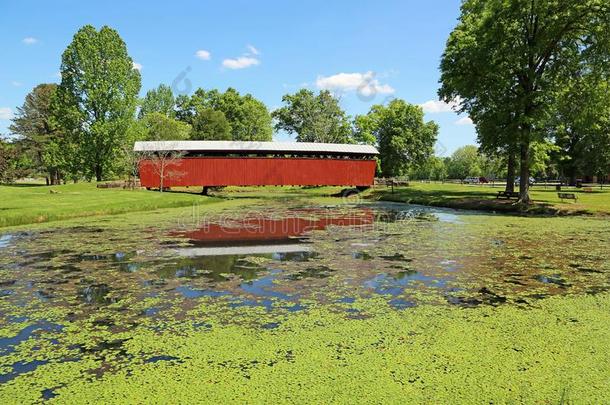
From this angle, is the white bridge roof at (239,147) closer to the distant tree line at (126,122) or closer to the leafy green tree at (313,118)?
the distant tree line at (126,122)

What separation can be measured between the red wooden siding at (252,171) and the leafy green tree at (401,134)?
23.6 m

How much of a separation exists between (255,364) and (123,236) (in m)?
11.6

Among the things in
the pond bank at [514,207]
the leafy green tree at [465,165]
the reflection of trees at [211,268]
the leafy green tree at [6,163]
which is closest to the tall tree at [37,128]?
the leafy green tree at [6,163]

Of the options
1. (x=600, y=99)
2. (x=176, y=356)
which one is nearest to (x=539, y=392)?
(x=176, y=356)

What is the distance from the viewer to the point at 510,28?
25109 millimetres

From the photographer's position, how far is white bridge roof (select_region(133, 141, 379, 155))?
126 feet

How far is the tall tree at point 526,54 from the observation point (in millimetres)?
22609

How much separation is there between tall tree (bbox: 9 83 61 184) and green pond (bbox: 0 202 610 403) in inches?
2216

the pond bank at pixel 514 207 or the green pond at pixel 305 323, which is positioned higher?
the pond bank at pixel 514 207

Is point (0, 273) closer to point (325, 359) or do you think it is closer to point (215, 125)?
point (325, 359)

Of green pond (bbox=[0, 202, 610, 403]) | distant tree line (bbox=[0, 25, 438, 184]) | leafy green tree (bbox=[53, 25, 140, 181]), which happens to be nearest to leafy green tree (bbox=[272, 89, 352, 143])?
distant tree line (bbox=[0, 25, 438, 184])

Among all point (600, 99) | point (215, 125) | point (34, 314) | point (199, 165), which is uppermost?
point (215, 125)

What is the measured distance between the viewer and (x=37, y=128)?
204 feet

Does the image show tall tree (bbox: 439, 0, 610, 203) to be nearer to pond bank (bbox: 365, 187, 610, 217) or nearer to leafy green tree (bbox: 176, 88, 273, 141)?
pond bank (bbox: 365, 187, 610, 217)
